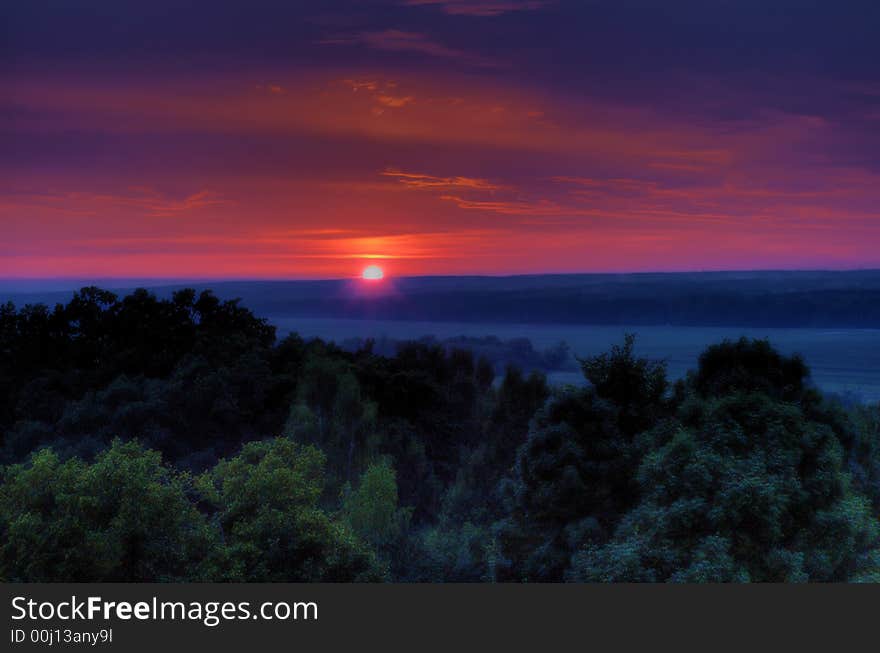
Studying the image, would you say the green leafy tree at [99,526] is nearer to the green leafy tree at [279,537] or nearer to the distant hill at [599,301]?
the green leafy tree at [279,537]

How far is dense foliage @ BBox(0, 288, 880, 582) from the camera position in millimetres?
10883

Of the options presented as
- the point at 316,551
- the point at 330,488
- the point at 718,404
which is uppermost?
the point at 718,404

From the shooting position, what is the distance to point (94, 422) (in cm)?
2467

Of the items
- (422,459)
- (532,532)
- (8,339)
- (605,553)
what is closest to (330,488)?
(422,459)

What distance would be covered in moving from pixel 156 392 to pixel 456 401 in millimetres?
12421

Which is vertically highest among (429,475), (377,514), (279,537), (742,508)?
(742,508)

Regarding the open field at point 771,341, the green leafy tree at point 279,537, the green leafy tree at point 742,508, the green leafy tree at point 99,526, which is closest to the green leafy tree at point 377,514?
the green leafy tree at point 279,537

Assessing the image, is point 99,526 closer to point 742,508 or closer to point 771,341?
point 742,508

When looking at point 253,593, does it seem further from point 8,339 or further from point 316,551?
point 8,339

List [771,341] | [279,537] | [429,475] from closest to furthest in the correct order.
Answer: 1. [279,537]
2. [771,341]
3. [429,475]

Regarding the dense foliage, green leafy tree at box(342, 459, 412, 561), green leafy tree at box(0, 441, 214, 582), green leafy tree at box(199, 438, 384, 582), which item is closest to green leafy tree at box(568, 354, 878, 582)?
the dense foliage

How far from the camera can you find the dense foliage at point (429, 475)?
35.7ft

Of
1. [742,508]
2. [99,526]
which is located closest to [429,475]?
[742,508]

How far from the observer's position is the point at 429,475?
25375mm
